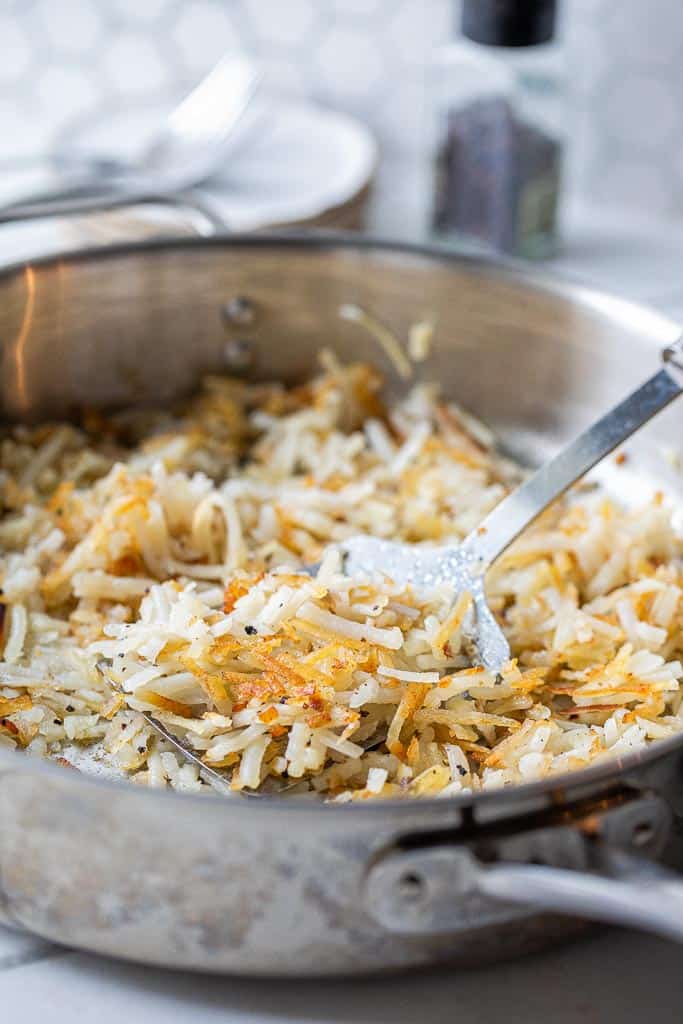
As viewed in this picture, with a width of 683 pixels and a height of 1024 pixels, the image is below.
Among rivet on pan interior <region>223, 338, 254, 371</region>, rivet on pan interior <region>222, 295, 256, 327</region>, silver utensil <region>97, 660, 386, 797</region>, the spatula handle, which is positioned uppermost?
the spatula handle

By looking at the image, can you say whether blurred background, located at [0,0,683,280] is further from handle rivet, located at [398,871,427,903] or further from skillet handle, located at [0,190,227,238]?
handle rivet, located at [398,871,427,903]

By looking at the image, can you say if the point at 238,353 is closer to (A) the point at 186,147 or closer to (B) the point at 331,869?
(A) the point at 186,147

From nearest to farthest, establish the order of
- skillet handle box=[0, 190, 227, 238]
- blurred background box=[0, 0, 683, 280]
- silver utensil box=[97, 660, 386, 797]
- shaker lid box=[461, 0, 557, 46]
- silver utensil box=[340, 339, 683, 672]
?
1. silver utensil box=[97, 660, 386, 797]
2. silver utensil box=[340, 339, 683, 672]
3. skillet handle box=[0, 190, 227, 238]
4. shaker lid box=[461, 0, 557, 46]
5. blurred background box=[0, 0, 683, 280]

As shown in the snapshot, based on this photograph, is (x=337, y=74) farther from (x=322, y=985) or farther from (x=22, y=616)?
(x=322, y=985)

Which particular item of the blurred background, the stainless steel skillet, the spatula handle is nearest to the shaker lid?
the blurred background

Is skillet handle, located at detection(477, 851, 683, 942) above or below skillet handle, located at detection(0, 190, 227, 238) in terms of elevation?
above

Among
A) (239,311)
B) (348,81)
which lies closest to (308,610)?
(239,311)

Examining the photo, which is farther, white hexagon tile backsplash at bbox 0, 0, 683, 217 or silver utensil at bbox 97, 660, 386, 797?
white hexagon tile backsplash at bbox 0, 0, 683, 217

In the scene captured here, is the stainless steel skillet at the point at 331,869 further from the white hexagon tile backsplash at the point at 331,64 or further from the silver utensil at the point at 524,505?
the white hexagon tile backsplash at the point at 331,64

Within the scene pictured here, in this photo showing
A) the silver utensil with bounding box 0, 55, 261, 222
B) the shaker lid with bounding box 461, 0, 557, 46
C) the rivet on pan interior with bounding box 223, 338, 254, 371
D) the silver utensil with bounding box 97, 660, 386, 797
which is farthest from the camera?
the silver utensil with bounding box 0, 55, 261, 222
